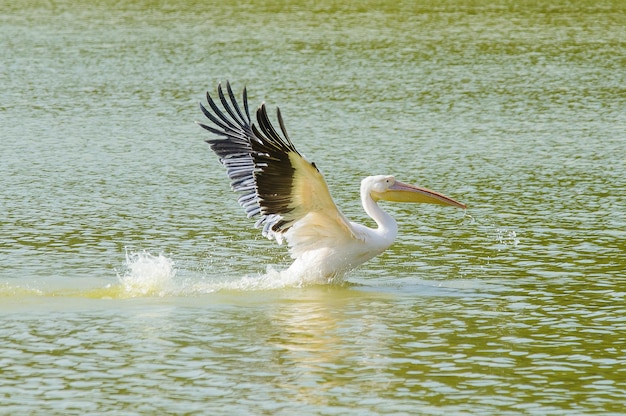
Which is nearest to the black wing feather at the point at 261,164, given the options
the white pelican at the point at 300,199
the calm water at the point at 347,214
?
the white pelican at the point at 300,199

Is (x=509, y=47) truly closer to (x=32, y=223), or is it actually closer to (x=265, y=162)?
(x=32, y=223)

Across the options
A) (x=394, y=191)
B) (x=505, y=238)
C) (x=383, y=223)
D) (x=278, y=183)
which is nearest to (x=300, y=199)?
(x=278, y=183)

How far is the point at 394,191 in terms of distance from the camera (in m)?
10.3

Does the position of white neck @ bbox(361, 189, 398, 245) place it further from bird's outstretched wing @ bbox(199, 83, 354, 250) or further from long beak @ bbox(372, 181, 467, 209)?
bird's outstretched wing @ bbox(199, 83, 354, 250)

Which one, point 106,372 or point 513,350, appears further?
point 513,350

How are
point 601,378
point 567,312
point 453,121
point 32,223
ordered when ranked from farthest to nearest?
point 453,121 < point 32,223 < point 567,312 < point 601,378

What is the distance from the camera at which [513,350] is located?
8.16 metres

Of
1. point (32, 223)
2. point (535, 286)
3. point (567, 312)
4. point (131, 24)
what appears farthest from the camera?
point (131, 24)

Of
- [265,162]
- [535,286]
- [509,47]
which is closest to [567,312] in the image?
[535,286]

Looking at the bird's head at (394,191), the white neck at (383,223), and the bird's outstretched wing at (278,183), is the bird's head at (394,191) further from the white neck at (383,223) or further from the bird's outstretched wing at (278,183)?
the bird's outstretched wing at (278,183)

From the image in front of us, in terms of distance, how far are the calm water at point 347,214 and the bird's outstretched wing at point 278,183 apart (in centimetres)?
44

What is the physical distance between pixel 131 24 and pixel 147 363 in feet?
71.2

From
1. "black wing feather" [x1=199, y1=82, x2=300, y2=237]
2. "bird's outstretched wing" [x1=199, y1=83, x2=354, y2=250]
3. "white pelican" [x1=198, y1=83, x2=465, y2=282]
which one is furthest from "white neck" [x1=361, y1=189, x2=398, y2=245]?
"black wing feather" [x1=199, y1=82, x2=300, y2=237]

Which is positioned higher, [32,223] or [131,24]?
[131,24]
